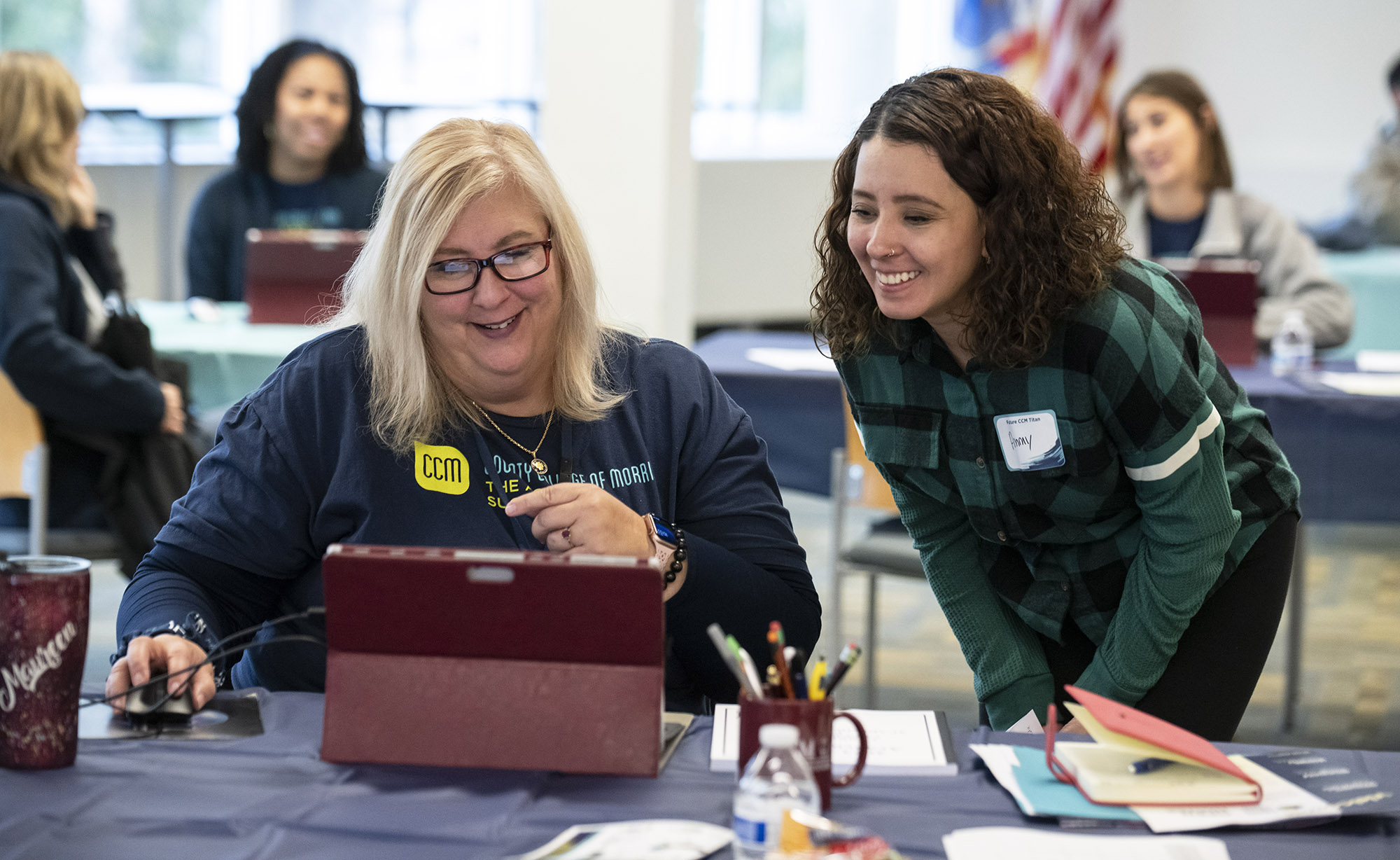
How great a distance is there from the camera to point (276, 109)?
402cm

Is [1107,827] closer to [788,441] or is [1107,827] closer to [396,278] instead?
[396,278]

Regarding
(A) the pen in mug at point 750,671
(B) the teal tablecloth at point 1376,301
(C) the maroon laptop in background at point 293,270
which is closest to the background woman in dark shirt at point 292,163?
(C) the maroon laptop in background at point 293,270

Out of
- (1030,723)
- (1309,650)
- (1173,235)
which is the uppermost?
(1173,235)

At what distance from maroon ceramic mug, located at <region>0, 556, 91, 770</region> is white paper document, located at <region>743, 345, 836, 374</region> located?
2.28m

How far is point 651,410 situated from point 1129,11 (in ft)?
19.0

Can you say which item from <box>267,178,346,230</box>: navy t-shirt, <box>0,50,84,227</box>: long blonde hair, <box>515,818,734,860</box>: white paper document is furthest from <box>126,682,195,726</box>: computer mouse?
<box>267,178,346,230</box>: navy t-shirt

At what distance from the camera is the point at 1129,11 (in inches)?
261

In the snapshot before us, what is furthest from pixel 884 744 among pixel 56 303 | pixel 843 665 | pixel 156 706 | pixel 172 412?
pixel 56 303

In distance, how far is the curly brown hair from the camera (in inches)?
57.3

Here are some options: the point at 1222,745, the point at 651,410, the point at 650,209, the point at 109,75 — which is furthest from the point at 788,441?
the point at 109,75

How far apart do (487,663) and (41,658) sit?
37cm

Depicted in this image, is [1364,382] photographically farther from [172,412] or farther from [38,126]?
[38,126]

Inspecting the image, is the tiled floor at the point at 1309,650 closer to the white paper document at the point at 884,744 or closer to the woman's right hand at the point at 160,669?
the white paper document at the point at 884,744

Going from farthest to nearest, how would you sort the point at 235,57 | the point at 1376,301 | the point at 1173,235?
the point at 235,57 < the point at 1376,301 < the point at 1173,235
